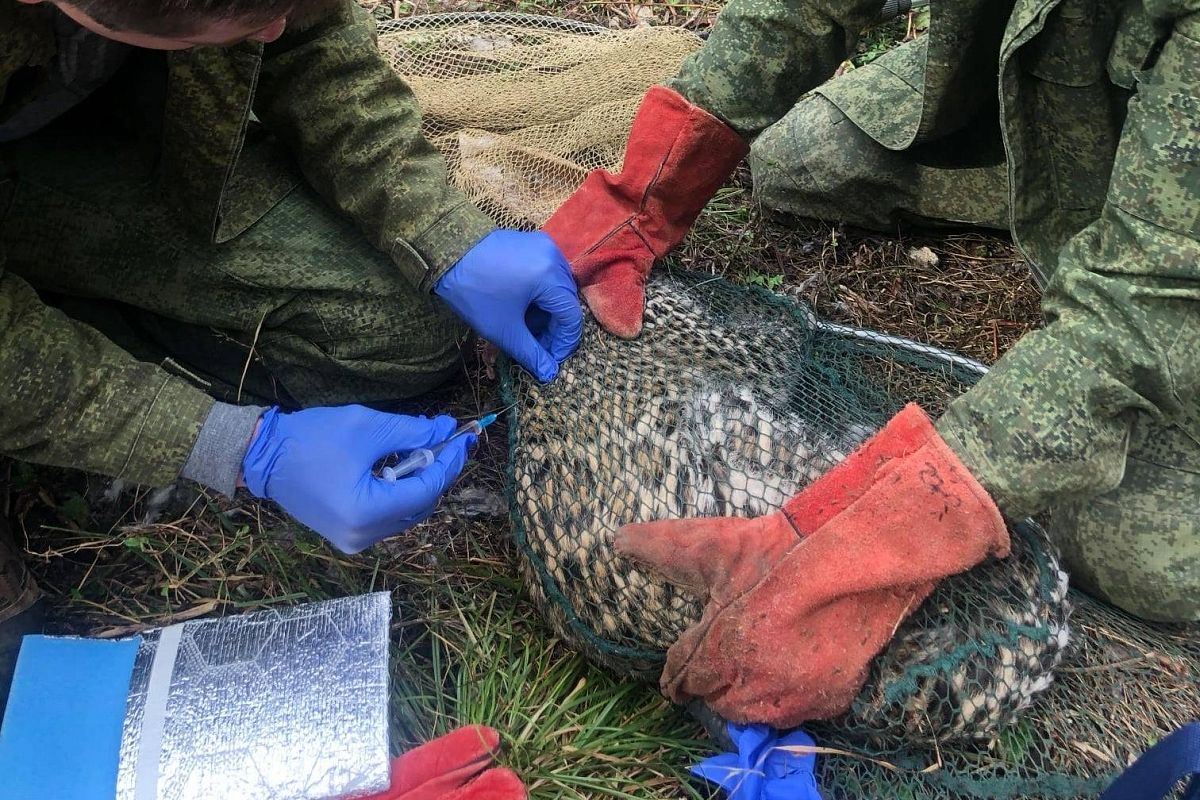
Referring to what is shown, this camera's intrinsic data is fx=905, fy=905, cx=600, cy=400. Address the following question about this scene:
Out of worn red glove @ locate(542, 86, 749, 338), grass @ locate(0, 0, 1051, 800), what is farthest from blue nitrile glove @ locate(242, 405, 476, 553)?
worn red glove @ locate(542, 86, 749, 338)

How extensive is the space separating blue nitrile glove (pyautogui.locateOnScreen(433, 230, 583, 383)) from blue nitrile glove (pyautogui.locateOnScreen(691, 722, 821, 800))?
78 centimetres

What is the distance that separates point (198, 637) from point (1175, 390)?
1821mm

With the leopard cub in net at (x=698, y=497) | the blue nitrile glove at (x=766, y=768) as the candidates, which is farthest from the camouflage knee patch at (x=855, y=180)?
the blue nitrile glove at (x=766, y=768)

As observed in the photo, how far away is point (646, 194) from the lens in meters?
2.04

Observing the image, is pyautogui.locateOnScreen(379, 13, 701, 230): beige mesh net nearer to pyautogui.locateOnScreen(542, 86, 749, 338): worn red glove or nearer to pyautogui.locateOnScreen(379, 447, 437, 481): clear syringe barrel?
pyautogui.locateOnScreen(542, 86, 749, 338): worn red glove

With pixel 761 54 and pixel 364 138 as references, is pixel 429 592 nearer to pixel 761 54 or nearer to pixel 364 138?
pixel 364 138

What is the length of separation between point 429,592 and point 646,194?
40.1 inches

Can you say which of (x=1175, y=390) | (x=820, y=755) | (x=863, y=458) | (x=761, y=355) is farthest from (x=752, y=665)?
(x=1175, y=390)

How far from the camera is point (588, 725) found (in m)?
1.81

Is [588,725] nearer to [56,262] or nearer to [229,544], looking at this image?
[229,544]

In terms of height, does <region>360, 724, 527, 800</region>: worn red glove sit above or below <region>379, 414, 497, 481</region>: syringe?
below

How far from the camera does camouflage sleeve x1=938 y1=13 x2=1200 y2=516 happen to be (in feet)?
4.81

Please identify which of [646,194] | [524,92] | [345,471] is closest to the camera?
[345,471]

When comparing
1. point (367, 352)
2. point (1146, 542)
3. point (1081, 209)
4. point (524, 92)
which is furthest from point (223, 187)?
point (1146, 542)
